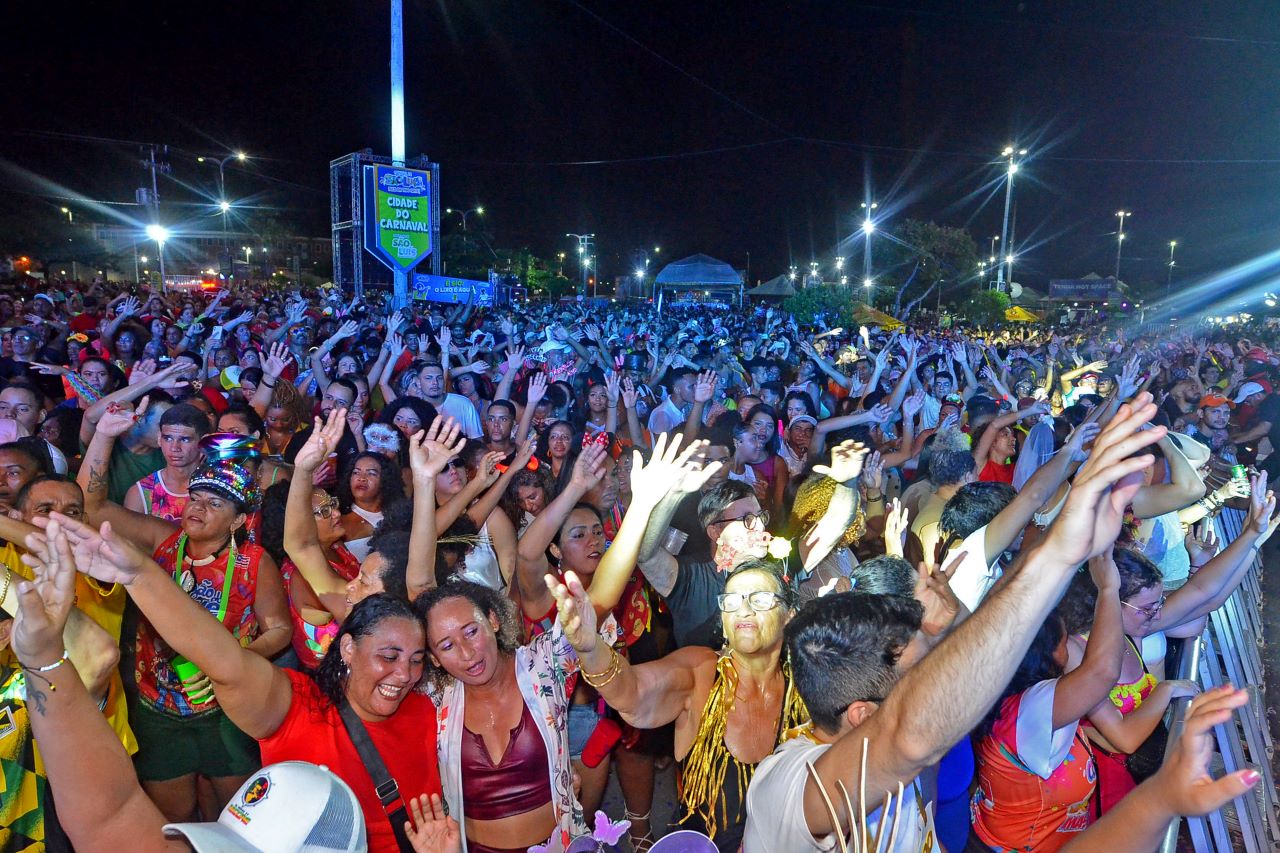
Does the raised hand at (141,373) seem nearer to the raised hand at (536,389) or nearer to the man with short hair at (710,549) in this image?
the raised hand at (536,389)

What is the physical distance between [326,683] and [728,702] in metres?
1.26

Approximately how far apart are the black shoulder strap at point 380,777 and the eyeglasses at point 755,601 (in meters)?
1.12

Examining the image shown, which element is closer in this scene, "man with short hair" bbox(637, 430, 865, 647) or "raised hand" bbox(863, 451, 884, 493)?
"man with short hair" bbox(637, 430, 865, 647)

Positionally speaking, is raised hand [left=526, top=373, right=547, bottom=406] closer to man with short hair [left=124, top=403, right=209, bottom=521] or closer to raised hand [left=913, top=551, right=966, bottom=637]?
man with short hair [left=124, top=403, right=209, bottom=521]

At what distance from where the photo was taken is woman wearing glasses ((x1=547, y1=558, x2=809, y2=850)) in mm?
2318

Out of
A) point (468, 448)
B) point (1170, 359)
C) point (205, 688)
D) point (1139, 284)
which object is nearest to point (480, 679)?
point (205, 688)

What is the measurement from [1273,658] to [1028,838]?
14.3 feet

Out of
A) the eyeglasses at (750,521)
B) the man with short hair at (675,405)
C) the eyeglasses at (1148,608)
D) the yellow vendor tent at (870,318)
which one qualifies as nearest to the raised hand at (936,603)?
the eyeglasses at (750,521)

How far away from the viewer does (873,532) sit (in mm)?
4902

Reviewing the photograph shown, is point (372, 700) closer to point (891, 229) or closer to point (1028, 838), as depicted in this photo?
point (1028, 838)

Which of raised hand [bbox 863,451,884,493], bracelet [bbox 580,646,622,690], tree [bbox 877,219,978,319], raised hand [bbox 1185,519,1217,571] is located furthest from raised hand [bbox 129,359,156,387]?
tree [bbox 877,219,978,319]

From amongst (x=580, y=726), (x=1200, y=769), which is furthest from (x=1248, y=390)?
(x=1200, y=769)

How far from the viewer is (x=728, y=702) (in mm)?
2383

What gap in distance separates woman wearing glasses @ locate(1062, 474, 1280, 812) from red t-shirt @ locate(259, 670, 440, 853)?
219cm
